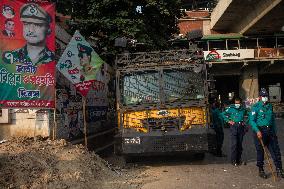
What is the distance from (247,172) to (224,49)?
30764 mm

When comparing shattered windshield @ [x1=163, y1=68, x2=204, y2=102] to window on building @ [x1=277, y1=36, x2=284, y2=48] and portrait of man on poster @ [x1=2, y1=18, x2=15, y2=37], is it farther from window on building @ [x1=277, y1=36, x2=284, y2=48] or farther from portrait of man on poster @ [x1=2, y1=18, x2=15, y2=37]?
window on building @ [x1=277, y1=36, x2=284, y2=48]

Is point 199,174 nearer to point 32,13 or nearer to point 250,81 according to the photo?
point 32,13

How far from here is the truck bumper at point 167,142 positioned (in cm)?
958

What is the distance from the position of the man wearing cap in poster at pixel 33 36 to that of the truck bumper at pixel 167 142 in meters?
2.98

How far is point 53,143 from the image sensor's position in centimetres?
986

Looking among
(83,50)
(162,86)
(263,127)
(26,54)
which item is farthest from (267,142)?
(26,54)

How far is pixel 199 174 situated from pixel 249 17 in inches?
1017

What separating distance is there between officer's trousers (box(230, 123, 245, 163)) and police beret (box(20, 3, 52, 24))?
572 centimetres

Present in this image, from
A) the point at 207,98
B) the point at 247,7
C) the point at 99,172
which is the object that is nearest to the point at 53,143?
the point at 99,172

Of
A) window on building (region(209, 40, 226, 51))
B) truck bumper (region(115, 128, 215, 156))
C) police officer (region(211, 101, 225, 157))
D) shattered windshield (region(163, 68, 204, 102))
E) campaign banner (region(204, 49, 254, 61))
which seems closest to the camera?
truck bumper (region(115, 128, 215, 156))

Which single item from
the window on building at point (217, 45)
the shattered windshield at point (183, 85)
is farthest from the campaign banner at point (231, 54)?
the shattered windshield at point (183, 85)

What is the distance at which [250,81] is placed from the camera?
38562 mm

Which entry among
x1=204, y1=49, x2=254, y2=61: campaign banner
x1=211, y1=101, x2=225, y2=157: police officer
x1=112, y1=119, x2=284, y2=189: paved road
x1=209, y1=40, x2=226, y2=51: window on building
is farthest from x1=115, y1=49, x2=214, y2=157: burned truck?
x1=209, y1=40, x2=226, y2=51: window on building

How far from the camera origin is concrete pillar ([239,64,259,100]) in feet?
126
